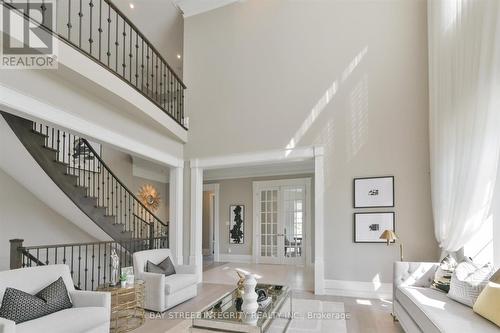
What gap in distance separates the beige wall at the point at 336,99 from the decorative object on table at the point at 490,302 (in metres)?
2.35

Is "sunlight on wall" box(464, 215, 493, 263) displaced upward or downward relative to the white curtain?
downward

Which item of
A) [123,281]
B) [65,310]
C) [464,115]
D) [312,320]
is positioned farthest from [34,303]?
[464,115]

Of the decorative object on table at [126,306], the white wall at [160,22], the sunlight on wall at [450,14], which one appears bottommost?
the decorative object on table at [126,306]

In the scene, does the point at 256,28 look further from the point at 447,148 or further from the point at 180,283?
the point at 180,283

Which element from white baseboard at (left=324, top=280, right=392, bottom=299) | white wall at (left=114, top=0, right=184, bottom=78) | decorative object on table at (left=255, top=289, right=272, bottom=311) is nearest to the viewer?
decorative object on table at (left=255, top=289, right=272, bottom=311)

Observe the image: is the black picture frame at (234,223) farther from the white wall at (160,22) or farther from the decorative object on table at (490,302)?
the decorative object on table at (490,302)

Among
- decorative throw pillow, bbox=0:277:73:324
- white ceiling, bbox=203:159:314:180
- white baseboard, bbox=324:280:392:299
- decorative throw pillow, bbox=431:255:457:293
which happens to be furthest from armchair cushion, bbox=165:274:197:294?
white ceiling, bbox=203:159:314:180

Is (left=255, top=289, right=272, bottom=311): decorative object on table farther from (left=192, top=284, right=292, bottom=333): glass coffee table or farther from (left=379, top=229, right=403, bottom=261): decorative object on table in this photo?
(left=379, top=229, right=403, bottom=261): decorative object on table

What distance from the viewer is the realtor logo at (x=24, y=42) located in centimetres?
293

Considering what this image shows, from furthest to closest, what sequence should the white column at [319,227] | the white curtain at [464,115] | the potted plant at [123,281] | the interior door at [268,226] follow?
the interior door at [268,226] → the white column at [319,227] → the potted plant at [123,281] → the white curtain at [464,115]

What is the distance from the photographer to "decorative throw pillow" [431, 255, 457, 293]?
10.7 ft

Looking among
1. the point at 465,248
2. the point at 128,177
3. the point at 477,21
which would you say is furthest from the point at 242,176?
the point at 477,21

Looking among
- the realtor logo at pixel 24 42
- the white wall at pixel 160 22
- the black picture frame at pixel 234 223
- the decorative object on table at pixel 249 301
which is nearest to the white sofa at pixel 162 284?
the decorative object on table at pixel 249 301

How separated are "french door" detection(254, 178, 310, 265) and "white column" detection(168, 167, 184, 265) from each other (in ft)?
10.1
